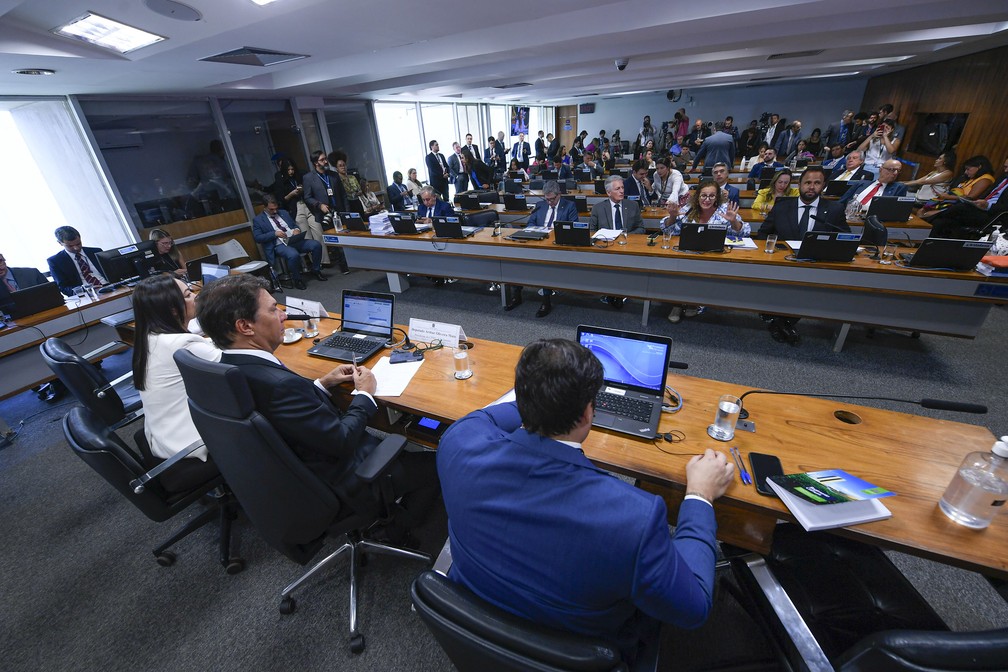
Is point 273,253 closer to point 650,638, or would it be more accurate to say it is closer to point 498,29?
point 498,29

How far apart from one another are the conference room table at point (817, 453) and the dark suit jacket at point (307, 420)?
0.32 m

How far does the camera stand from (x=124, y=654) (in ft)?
5.30

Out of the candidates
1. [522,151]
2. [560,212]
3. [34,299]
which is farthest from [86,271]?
[522,151]

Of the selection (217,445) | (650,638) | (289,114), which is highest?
(289,114)

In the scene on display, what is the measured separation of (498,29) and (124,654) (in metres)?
5.65

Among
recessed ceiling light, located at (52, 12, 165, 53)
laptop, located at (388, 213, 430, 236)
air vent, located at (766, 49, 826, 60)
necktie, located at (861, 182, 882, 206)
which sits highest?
air vent, located at (766, 49, 826, 60)

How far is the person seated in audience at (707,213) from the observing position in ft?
11.9

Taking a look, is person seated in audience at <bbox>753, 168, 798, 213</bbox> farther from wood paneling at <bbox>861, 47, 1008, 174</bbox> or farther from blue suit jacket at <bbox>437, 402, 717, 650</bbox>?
blue suit jacket at <bbox>437, 402, 717, 650</bbox>

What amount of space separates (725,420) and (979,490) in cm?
60

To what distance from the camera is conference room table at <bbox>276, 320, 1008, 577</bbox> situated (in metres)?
1.04

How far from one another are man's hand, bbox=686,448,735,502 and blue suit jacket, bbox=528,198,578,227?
3.51 meters

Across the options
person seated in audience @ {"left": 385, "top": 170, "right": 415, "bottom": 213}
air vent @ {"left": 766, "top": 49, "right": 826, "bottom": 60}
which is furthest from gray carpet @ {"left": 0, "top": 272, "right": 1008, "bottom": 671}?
air vent @ {"left": 766, "top": 49, "right": 826, "bottom": 60}

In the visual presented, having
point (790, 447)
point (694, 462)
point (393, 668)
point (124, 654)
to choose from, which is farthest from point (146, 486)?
point (790, 447)

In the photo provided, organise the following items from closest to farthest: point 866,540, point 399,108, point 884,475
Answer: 1. point 866,540
2. point 884,475
3. point 399,108
